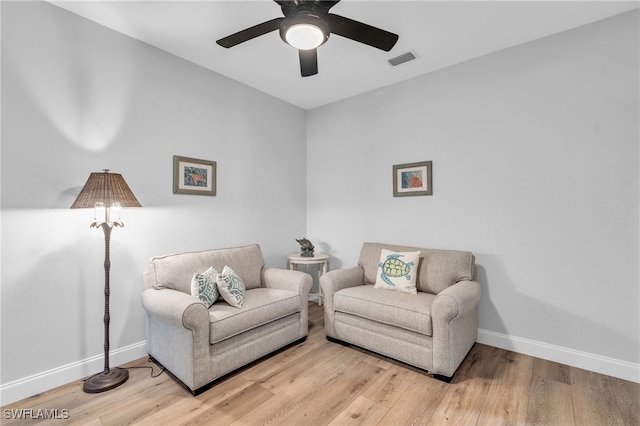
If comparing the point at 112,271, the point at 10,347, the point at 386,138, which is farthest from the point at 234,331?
the point at 386,138

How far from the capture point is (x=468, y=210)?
9.70 feet

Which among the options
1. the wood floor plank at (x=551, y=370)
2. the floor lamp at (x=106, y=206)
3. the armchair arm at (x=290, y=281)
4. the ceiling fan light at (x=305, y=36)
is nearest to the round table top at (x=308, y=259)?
the armchair arm at (x=290, y=281)

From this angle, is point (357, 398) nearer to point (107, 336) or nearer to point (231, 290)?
point (231, 290)

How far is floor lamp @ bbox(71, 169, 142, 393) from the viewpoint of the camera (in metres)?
2.06

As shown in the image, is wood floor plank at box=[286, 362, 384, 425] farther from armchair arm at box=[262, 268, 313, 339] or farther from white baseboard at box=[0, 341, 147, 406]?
white baseboard at box=[0, 341, 147, 406]

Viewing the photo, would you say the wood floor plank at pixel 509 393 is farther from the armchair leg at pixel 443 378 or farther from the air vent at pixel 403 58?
the air vent at pixel 403 58

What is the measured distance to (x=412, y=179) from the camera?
130 inches

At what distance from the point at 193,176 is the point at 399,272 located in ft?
7.16

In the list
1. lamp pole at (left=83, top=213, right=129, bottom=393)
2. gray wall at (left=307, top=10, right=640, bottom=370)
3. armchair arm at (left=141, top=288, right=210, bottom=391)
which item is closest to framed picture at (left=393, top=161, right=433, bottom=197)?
gray wall at (left=307, top=10, right=640, bottom=370)

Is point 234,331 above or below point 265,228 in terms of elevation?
below

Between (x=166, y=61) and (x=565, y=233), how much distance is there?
3.77m

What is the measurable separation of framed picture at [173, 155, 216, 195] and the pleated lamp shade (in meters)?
0.71

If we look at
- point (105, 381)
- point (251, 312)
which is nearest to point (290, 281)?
point (251, 312)

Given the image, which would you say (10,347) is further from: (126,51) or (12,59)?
(126,51)
